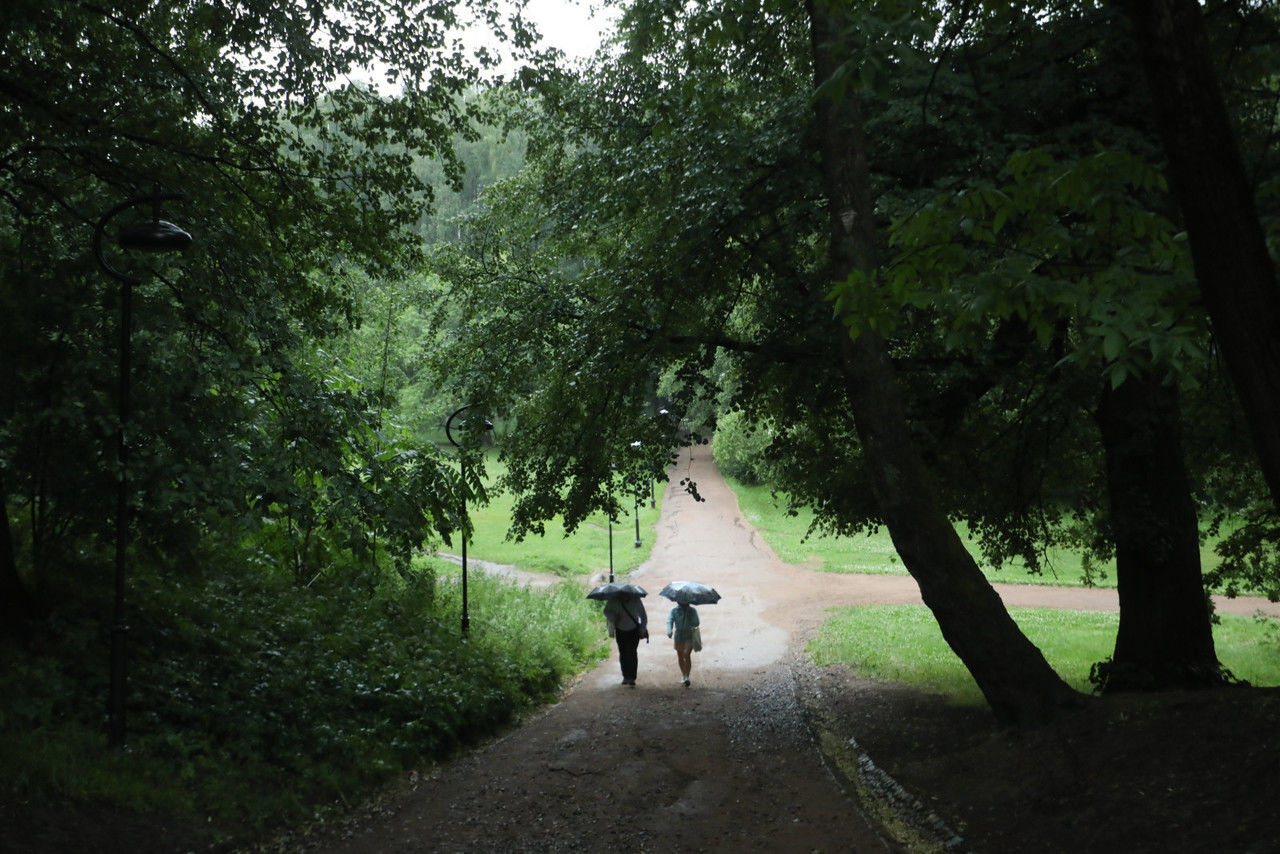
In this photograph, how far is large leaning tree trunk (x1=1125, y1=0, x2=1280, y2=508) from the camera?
12.0 feet

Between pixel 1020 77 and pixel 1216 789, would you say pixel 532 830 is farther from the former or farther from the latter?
pixel 1020 77

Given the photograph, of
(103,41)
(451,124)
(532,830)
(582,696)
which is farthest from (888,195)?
(582,696)

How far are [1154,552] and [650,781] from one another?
537 cm

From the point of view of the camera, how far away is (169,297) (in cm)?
816

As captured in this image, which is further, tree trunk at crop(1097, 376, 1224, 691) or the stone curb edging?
tree trunk at crop(1097, 376, 1224, 691)

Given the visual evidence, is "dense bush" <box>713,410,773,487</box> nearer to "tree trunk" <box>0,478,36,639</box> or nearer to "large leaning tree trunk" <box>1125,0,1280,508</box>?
"tree trunk" <box>0,478,36,639</box>

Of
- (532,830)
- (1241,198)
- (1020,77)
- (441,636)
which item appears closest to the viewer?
(1241,198)

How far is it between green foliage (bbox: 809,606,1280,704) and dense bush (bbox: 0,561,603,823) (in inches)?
217

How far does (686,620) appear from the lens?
45.9ft

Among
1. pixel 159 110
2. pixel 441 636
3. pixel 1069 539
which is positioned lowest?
pixel 441 636

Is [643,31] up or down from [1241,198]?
up

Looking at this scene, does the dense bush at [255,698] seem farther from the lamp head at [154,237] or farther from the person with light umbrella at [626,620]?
the lamp head at [154,237]

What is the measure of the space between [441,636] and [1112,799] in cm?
882

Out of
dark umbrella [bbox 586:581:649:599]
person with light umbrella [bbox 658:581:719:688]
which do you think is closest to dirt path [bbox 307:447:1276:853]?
person with light umbrella [bbox 658:581:719:688]
